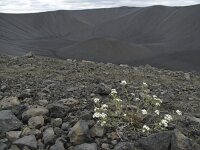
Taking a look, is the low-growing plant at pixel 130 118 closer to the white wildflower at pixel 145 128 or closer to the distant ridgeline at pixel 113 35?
the white wildflower at pixel 145 128

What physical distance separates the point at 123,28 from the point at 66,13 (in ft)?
38.2

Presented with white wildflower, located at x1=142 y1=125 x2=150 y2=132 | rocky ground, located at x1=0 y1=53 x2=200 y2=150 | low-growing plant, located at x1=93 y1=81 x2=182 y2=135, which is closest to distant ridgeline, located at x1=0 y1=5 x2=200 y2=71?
rocky ground, located at x1=0 y1=53 x2=200 y2=150

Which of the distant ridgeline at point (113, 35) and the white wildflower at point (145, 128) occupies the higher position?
the distant ridgeline at point (113, 35)

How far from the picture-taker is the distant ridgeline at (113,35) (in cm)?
3339

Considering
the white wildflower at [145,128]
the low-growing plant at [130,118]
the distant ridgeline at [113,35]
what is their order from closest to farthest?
the white wildflower at [145,128] → the low-growing plant at [130,118] → the distant ridgeline at [113,35]

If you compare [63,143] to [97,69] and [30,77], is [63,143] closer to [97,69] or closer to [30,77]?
[30,77]

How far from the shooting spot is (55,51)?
37.5 m

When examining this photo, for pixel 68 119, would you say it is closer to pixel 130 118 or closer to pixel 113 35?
pixel 130 118

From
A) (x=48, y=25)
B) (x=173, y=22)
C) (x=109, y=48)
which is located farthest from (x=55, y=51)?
(x=48, y=25)

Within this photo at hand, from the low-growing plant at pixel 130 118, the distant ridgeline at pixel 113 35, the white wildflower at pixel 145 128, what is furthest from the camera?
the distant ridgeline at pixel 113 35

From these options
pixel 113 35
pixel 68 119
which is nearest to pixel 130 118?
pixel 68 119

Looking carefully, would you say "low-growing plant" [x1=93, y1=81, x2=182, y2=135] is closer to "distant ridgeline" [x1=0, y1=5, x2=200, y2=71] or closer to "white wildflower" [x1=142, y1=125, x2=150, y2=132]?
"white wildflower" [x1=142, y1=125, x2=150, y2=132]

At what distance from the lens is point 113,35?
54.2 m

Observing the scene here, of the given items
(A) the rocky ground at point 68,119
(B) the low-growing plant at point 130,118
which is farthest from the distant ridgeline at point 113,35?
(B) the low-growing plant at point 130,118
